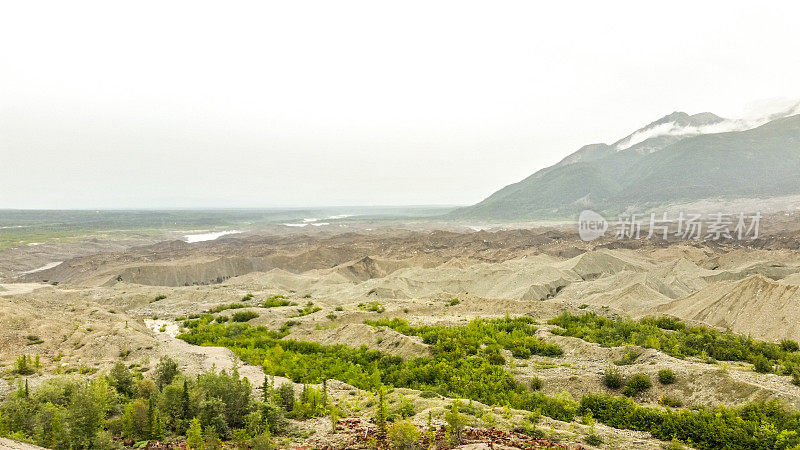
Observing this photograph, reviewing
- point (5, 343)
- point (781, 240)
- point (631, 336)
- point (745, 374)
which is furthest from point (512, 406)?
point (781, 240)

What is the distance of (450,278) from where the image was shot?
48062mm

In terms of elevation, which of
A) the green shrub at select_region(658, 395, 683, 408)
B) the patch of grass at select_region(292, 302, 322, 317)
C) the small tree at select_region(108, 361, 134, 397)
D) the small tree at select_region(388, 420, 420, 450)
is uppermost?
the small tree at select_region(388, 420, 420, 450)

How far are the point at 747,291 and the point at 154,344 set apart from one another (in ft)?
116

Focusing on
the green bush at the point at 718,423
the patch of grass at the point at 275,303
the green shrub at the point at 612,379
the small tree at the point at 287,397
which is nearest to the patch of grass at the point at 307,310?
the patch of grass at the point at 275,303

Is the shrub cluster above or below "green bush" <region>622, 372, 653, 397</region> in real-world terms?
above

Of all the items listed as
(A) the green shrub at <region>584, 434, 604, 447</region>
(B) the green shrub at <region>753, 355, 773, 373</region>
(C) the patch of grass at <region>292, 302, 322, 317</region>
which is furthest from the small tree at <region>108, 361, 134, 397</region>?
(B) the green shrub at <region>753, 355, 773, 373</region>

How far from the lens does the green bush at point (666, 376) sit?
11.8 metres

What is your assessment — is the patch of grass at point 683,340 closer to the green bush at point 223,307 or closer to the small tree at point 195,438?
the small tree at point 195,438

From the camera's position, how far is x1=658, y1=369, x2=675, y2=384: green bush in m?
11.8

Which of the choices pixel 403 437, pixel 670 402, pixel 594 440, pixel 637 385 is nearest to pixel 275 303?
pixel 403 437

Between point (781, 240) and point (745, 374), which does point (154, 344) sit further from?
point (781, 240)

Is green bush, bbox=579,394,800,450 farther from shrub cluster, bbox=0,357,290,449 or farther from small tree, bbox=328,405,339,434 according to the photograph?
shrub cluster, bbox=0,357,290,449

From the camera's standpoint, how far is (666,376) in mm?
11820

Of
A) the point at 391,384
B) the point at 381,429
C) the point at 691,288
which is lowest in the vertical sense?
the point at 691,288
